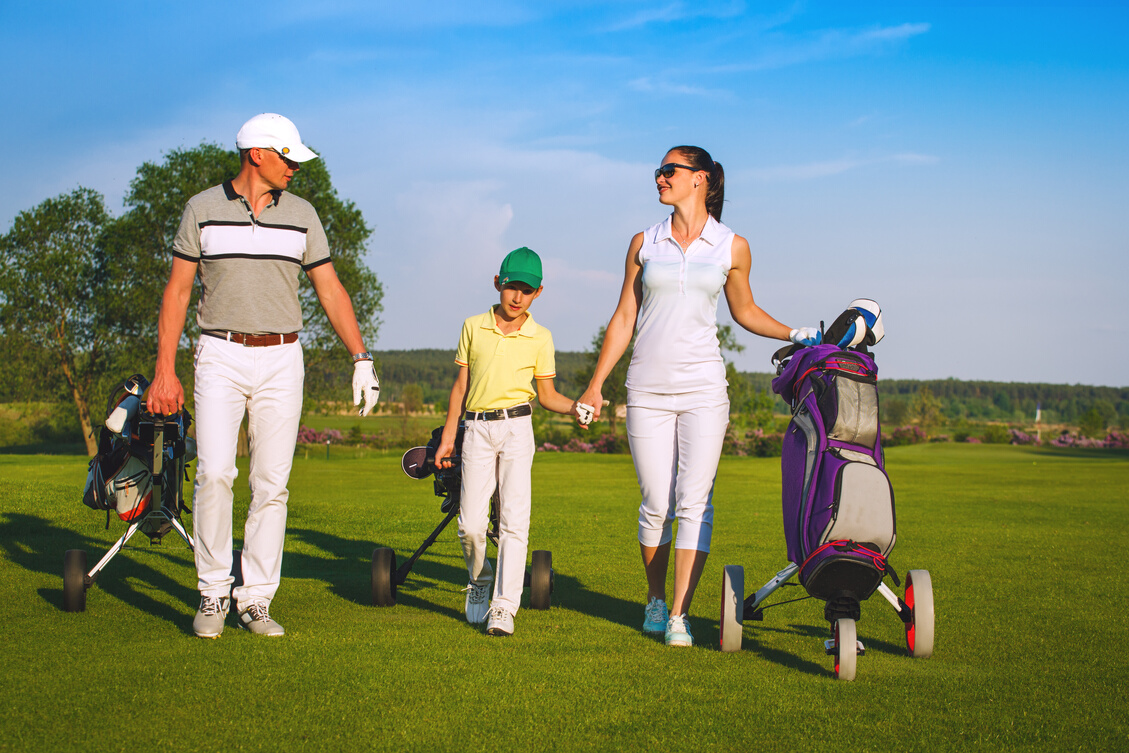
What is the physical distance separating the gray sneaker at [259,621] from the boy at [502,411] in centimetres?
112

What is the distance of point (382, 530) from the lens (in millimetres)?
10289

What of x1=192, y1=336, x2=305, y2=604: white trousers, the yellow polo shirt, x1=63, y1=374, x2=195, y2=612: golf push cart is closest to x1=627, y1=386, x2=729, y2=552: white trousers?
the yellow polo shirt

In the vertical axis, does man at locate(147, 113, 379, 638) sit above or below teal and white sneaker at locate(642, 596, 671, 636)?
above

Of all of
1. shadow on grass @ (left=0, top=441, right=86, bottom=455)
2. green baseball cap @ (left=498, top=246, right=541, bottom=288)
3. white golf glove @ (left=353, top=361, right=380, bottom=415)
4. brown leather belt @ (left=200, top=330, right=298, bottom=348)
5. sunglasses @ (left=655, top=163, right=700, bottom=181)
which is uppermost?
sunglasses @ (left=655, top=163, right=700, bottom=181)

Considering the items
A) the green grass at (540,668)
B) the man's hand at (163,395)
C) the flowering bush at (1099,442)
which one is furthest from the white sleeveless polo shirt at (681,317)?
the flowering bush at (1099,442)

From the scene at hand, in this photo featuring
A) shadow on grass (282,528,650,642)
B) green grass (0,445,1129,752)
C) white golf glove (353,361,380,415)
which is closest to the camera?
green grass (0,445,1129,752)

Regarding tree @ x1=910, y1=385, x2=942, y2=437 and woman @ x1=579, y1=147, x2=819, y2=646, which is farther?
tree @ x1=910, y1=385, x2=942, y2=437

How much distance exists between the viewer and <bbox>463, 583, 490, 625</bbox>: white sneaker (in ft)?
17.6

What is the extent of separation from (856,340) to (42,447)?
50031 millimetres

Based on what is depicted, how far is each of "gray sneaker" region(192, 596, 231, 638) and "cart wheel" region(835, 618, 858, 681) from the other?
9.87 feet

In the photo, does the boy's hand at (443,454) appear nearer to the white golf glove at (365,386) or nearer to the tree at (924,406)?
the white golf glove at (365,386)

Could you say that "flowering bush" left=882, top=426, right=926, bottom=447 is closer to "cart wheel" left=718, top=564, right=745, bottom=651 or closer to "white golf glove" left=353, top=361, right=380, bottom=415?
"cart wheel" left=718, top=564, right=745, bottom=651

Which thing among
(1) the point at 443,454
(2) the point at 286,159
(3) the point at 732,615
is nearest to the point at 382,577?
(1) the point at 443,454

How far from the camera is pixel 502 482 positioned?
5.39m
